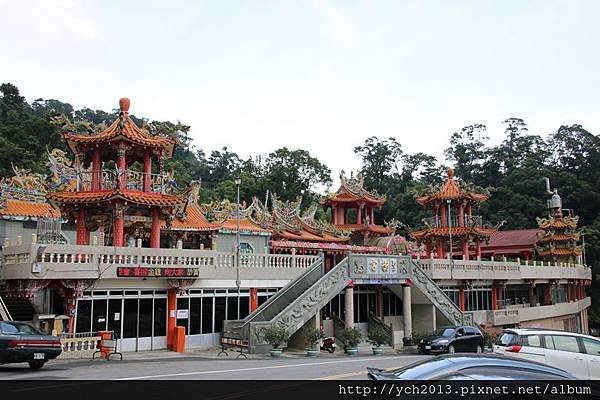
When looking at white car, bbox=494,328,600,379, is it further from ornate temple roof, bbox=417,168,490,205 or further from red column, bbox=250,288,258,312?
ornate temple roof, bbox=417,168,490,205

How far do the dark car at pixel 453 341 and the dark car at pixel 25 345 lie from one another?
1599 centimetres

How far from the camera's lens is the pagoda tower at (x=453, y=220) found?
44.8 metres

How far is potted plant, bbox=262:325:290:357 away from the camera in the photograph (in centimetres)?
2355

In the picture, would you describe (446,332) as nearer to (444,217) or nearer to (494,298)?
(494,298)

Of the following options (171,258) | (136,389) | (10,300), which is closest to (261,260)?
(171,258)

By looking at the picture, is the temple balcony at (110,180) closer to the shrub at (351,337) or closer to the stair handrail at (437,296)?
the shrub at (351,337)

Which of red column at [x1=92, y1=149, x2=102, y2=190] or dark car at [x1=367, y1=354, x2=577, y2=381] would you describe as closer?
dark car at [x1=367, y1=354, x2=577, y2=381]

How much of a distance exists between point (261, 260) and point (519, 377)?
72.5 feet

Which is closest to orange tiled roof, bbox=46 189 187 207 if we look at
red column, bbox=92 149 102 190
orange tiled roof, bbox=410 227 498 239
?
red column, bbox=92 149 102 190

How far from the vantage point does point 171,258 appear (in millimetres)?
23594

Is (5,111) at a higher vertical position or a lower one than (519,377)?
higher

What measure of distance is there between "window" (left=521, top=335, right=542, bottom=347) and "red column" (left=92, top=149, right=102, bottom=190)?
60.4 feet

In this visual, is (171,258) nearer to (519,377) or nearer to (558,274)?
(519,377)

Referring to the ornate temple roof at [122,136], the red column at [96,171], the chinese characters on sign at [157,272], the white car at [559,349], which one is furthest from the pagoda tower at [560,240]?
the white car at [559,349]
